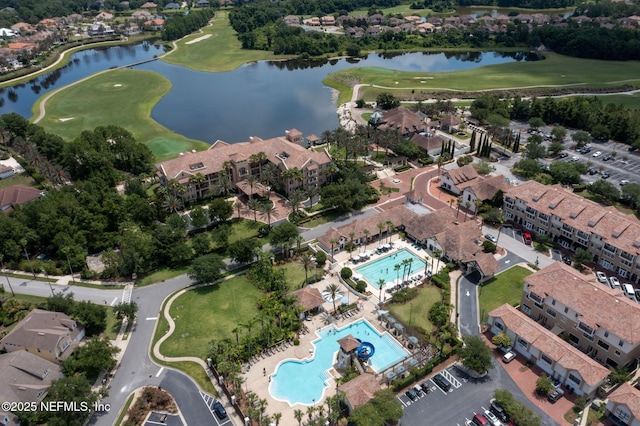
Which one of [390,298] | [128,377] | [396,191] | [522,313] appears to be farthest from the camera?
[396,191]

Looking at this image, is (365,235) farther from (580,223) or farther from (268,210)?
(580,223)

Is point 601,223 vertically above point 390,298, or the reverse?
point 601,223

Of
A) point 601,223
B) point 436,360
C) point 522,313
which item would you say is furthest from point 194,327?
point 601,223

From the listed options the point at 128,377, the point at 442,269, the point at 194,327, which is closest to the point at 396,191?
the point at 442,269

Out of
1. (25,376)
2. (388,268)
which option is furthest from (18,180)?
(388,268)

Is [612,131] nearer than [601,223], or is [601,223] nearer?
[601,223]

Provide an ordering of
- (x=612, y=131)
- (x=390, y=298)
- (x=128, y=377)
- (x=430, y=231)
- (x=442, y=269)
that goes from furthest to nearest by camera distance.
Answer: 1. (x=612, y=131)
2. (x=430, y=231)
3. (x=442, y=269)
4. (x=390, y=298)
5. (x=128, y=377)

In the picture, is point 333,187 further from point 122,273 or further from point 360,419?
point 360,419

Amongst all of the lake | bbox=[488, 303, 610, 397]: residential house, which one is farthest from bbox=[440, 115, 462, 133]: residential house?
bbox=[488, 303, 610, 397]: residential house
